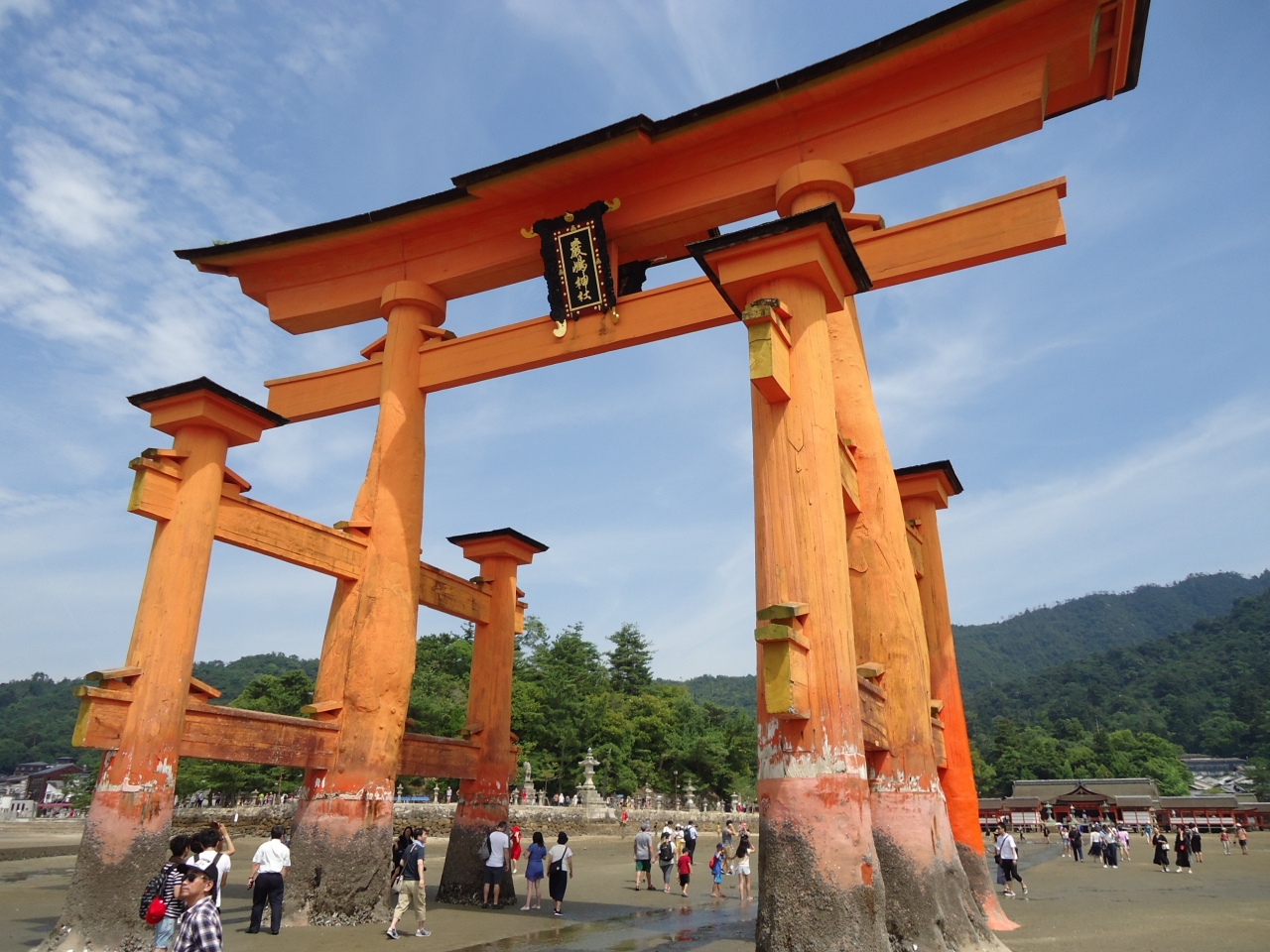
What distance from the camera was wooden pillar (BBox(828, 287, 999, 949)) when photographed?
8336mm

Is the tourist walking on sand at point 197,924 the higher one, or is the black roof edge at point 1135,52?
the black roof edge at point 1135,52

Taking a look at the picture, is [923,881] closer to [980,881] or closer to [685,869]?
[980,881]

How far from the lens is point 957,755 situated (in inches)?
484

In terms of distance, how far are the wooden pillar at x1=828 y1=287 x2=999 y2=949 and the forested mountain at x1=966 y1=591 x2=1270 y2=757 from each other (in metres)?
96.9

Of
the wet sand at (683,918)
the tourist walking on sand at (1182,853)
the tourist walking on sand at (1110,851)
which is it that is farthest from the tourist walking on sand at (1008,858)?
the tourist walking on sand at (1110,851)

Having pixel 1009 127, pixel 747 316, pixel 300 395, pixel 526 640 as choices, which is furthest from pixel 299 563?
pixel 526 640

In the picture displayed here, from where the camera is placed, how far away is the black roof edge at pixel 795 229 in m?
7.73

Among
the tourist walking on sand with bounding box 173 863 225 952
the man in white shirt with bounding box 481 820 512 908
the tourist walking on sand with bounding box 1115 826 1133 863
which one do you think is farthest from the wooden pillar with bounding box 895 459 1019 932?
the tourist walking on sand with bounding box 1115 826 1133 863

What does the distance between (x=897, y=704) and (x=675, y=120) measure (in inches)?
299

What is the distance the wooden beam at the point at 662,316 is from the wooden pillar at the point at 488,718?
10.8 feet

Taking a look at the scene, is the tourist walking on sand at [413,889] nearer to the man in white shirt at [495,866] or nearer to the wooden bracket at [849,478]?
the man in white shirt at [495,866]

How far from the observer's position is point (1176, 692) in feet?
398

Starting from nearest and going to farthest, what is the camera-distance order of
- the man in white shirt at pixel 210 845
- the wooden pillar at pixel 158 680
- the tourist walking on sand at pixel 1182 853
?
the man in white shirt at pixel 210 845, the wooden pillar at pixel 158 680, the tourist walking on sand at pixel 1182 853

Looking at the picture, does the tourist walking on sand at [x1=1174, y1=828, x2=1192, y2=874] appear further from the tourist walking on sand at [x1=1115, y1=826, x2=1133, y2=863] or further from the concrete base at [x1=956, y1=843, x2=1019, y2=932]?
the concrete base at [x1=956, y1=843, x2=1019, y2=932]
